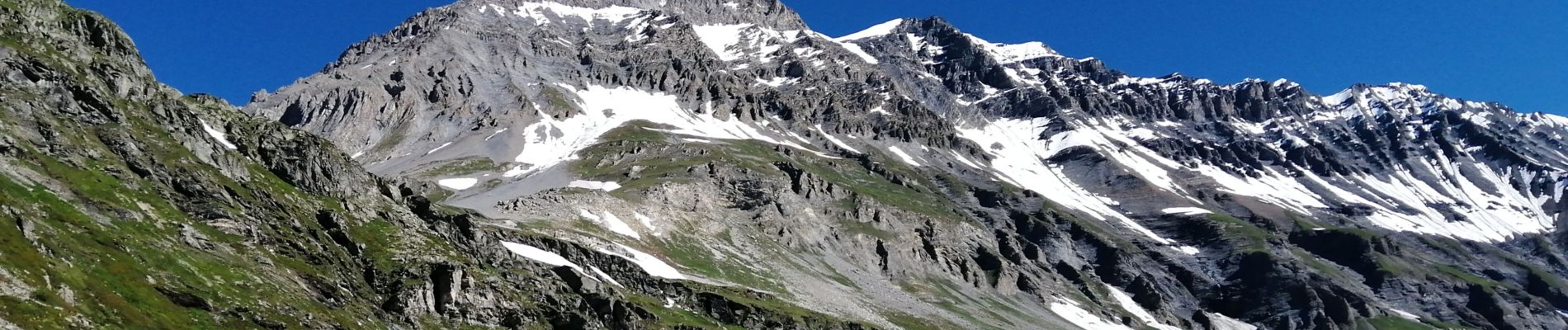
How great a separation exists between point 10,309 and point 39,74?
5180cm

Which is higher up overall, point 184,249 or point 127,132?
point 127,132

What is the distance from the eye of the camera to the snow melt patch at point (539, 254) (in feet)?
389

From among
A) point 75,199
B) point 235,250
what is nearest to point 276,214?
point 235,250

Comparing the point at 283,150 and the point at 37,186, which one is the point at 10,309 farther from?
the point at 283,150

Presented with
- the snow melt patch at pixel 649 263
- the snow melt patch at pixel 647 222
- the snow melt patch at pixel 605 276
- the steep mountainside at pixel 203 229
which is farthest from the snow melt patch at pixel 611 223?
the steep mountainside at pixel 203 229

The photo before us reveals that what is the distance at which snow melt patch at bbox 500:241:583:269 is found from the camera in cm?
11856

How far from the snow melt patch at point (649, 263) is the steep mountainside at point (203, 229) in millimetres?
16979

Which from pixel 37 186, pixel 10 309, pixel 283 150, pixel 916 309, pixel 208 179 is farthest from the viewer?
pixel 916 309

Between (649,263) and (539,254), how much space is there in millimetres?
28193

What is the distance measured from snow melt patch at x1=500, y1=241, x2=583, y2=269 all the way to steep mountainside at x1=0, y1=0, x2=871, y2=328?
31.3 inches

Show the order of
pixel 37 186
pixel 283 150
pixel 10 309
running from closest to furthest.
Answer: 1. pixel 10 309
2. pixel 37 186
3. pixel 283 150

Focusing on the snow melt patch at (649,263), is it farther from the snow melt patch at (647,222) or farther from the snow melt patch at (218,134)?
the snow melt patch at (218,134)

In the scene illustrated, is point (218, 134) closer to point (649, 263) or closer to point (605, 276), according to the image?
point (605, 276)

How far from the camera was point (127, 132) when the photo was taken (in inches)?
3270
